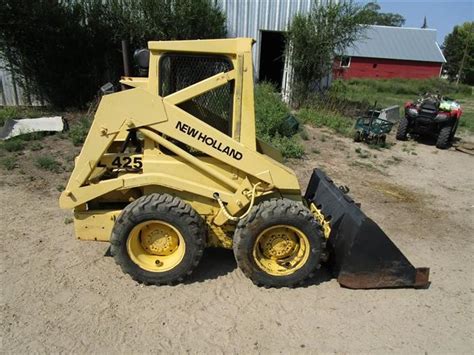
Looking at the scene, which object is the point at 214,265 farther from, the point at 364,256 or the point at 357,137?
the point at 357,137

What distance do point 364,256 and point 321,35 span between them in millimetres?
10111

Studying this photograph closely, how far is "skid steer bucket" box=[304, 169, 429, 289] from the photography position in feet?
11.5

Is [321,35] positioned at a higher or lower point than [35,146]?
higher

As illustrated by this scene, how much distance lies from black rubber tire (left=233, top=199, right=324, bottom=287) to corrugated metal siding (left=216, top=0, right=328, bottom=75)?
1042 centimetres

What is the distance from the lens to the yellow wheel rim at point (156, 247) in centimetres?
362

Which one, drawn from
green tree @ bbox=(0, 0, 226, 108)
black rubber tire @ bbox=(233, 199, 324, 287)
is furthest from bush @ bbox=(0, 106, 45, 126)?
black rubber tire @ bbox=(233, 199, 324, 287)

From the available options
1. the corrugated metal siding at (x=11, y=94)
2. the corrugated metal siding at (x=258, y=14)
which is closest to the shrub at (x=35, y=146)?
the corrugated metal siding at (x=11, y=94)

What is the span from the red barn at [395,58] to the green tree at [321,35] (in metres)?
25.3

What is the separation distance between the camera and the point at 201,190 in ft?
11.8

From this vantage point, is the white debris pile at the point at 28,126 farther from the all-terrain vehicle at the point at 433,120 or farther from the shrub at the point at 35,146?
the all-terrain vehicle at the point at 433,120

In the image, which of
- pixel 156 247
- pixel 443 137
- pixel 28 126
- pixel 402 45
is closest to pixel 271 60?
pixel 443 137

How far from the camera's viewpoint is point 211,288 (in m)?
3.65

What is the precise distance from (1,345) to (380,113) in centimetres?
1129

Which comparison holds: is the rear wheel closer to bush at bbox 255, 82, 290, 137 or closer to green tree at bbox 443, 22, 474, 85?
bush at bbox 255, 82, 290, 137
